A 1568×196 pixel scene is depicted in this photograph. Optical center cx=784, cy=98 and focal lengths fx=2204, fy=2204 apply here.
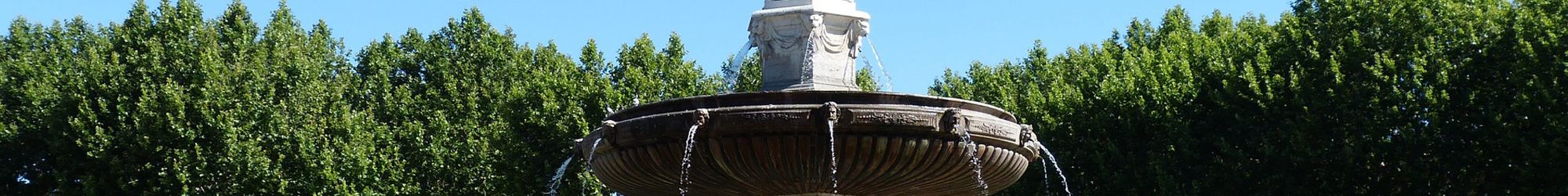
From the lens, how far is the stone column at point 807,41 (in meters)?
15.7

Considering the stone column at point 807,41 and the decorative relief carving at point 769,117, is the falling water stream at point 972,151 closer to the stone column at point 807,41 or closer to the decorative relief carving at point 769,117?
the decorative relief carving at point 769,117

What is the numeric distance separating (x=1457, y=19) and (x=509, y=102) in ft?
39.7

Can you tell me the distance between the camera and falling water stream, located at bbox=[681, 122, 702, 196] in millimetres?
12969

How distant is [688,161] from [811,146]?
0.77 m

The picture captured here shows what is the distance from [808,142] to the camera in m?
13.1

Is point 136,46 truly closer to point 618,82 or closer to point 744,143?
point 618,82

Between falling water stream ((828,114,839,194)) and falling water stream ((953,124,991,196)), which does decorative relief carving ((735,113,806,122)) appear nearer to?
falling water stream ((828,114,839,194))

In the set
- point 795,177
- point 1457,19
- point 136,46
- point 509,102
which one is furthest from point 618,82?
point 795,177

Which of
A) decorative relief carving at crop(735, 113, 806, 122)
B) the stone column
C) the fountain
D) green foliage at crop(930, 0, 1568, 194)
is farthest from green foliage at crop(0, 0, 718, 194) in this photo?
decorative relief carving at crop(735, 113, 806, 122)

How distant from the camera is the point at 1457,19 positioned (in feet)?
78.8

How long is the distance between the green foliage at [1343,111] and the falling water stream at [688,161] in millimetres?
11189

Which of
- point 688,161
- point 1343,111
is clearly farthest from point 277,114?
point 688,161

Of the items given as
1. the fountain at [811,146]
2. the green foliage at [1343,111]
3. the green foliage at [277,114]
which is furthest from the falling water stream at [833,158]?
the green foliage at [277,114]

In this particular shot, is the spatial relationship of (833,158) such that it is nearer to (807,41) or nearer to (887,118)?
(887,118)
